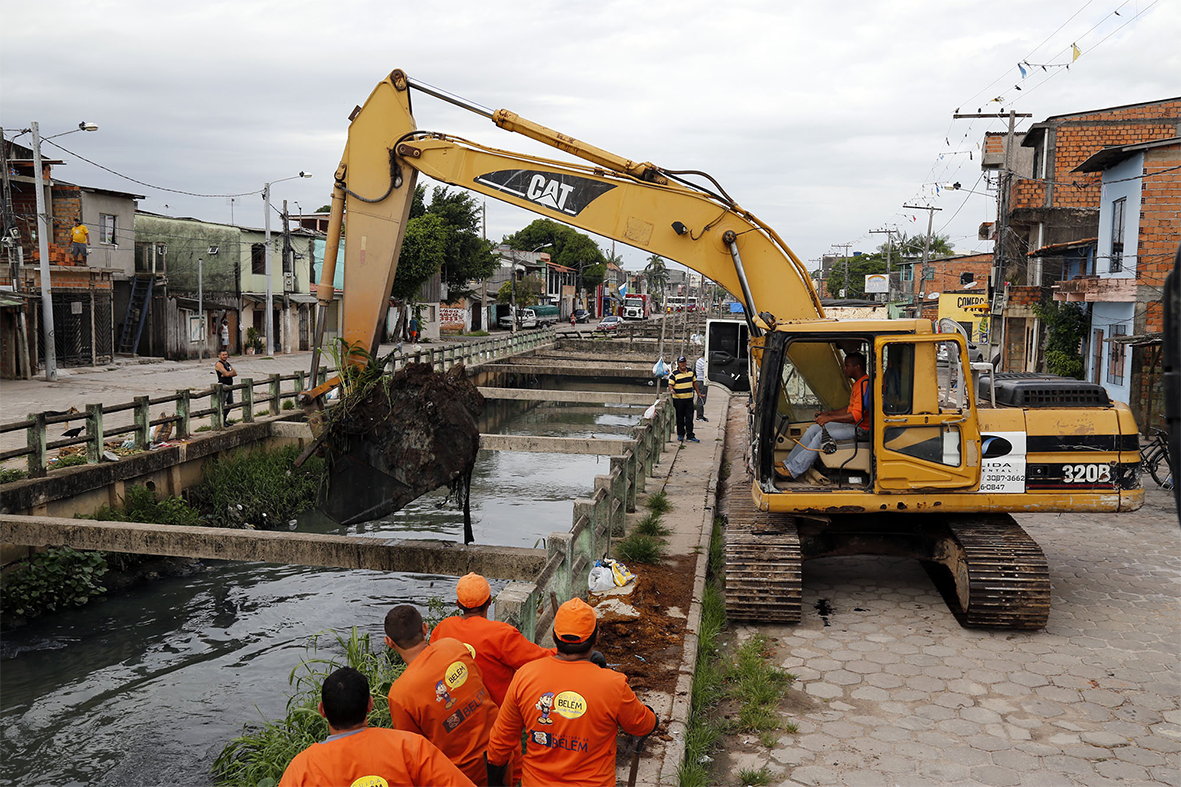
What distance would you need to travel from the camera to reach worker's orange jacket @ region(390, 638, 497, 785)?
397cm

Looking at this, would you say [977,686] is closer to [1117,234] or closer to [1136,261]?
[1136,261]

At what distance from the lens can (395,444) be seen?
24.3 ft

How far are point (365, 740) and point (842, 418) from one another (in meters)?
6.33

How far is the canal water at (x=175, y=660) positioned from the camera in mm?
7547

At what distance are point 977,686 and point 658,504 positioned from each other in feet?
19.1

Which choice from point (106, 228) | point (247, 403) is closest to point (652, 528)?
point (247, 403)

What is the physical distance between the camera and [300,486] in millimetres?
15430

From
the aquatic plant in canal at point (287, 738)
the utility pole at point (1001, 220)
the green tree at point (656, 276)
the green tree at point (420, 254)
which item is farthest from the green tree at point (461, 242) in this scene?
the green tree at point (656, 276)

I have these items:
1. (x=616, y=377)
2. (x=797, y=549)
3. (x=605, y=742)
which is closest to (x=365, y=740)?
(x=605, y=742)

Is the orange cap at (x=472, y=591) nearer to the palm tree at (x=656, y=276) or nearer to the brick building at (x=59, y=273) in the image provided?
the brick building at (x=59, y=273)

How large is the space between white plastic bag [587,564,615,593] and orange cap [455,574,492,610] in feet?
12.8

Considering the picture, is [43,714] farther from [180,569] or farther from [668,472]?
[668,472]

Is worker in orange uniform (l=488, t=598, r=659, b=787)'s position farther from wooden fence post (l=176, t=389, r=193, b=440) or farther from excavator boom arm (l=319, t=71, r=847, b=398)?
wooden fence post (l=176, t=389, r=193, b=440)

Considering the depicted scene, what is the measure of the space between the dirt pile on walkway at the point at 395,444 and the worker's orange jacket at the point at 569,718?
373 centimetres
